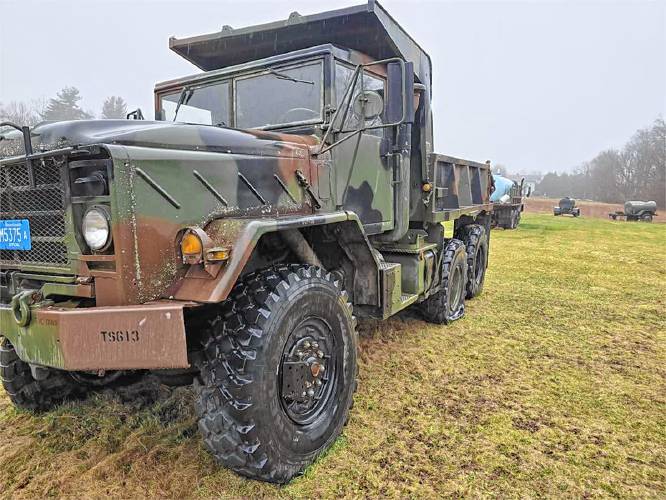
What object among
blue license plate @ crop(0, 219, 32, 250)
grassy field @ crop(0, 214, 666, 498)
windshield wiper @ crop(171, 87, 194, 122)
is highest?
windshield wiper @ crop(171, 87, 194, 122)

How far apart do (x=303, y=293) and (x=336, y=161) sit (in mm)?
1300

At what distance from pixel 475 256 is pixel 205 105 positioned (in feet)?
13.7

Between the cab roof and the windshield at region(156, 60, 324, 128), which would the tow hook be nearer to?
the windshield at region(156, 60, 324, 128)

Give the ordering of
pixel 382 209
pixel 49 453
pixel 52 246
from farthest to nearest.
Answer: pixel 382 209
pixel 49 453
pixel 52 246

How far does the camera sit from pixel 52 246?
235cm

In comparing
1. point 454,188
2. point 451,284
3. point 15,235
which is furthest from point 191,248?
point 454,188

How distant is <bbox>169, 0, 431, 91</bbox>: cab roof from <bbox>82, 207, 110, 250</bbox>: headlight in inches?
99.9

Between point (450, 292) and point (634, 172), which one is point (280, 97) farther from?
point (634, 172)

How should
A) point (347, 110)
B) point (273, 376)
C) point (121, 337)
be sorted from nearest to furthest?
point (121, 337) < point (273, 376) < point (347, 110)

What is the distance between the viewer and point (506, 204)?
1902 cm

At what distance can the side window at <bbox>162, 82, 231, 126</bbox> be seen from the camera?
146 inches

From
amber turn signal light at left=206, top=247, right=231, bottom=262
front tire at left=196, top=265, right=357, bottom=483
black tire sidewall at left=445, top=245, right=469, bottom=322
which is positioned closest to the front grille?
amber turn signal light at left=206, top=247, right=231, bottom=262

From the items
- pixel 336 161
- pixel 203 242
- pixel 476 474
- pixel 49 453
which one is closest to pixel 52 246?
pixel 203 242

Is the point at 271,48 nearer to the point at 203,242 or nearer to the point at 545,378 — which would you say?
the point at 203,242
